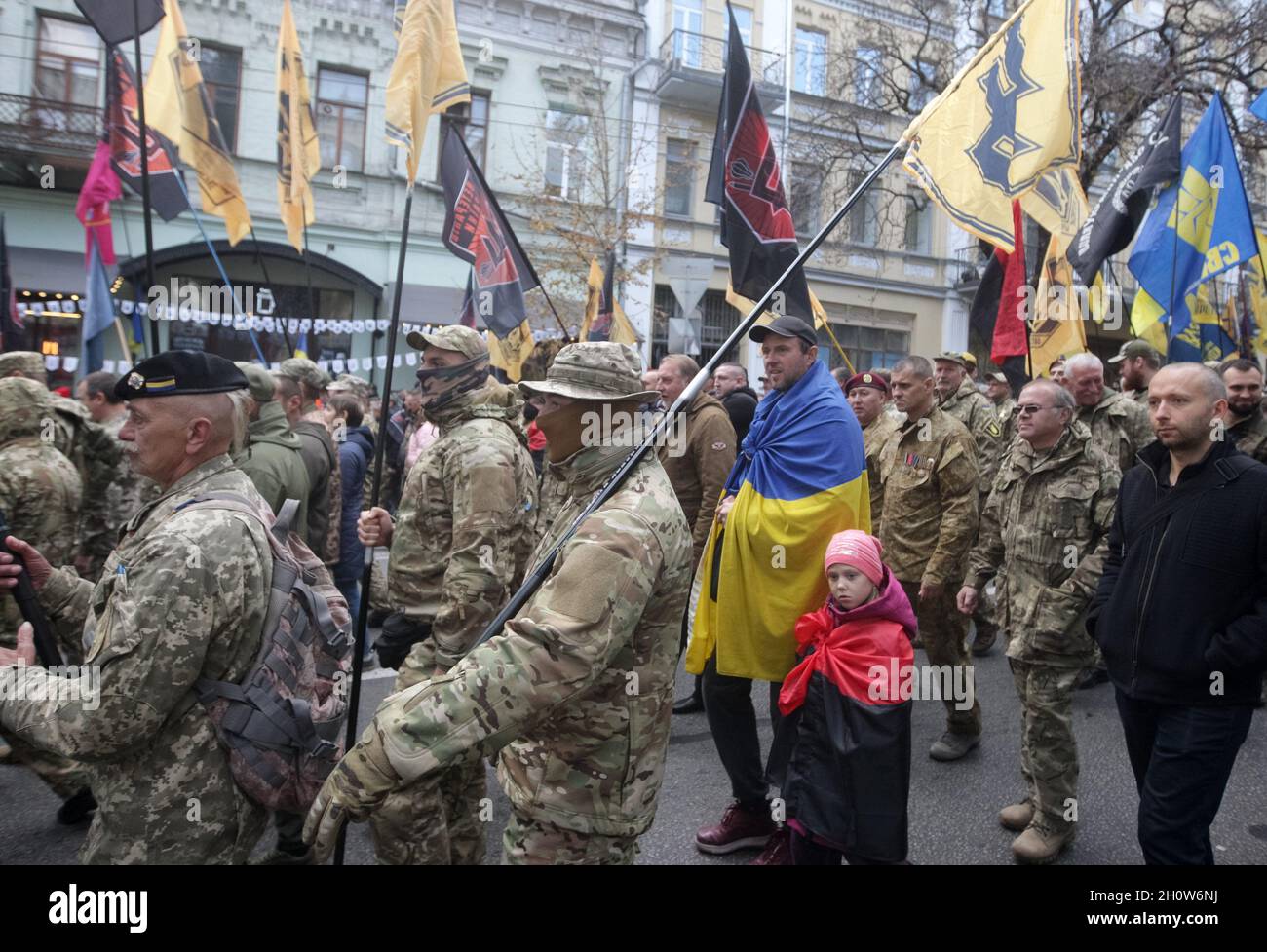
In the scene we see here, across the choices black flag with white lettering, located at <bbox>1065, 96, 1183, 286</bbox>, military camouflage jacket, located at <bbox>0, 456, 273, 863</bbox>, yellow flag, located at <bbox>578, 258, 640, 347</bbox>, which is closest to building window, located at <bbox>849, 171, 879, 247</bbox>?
yellow flag, located at <bbox>578, 258, 640, 347</bbox>

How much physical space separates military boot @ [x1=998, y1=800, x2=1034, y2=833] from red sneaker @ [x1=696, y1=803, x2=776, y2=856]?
1133mm

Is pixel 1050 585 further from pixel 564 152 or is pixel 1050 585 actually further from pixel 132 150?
pixel 564 152

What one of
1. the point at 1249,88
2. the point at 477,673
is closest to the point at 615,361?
the point at 477,673

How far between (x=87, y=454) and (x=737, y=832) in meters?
4.36

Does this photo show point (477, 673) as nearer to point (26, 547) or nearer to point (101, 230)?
point (26, 547)

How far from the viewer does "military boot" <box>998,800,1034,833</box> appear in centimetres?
397

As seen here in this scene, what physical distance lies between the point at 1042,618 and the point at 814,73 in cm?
2344

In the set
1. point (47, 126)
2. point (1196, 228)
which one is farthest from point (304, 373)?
point (47, 126)

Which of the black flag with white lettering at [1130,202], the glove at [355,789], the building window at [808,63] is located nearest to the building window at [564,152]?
the building window at [808,63]

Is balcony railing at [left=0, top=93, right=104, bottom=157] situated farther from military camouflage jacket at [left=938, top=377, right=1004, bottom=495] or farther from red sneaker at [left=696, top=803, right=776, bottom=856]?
red sneaker at [left=696, top=803, right=776, bottom=856]

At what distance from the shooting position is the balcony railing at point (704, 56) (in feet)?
70.6

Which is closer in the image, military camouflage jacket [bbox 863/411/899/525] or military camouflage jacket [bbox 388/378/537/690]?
military camouflage jacket [bbox 388/378/537/690]

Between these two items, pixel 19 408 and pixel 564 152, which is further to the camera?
pixel 564 152

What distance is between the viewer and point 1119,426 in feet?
18.4
